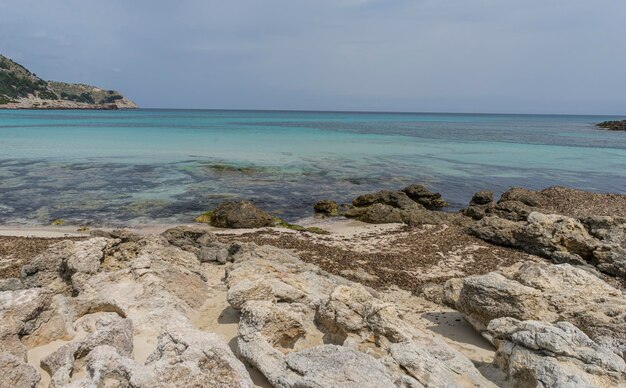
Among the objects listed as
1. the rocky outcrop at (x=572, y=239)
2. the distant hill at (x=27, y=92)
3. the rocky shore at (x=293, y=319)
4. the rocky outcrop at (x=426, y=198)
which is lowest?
the rocky outcrop at (x=426, y=198)

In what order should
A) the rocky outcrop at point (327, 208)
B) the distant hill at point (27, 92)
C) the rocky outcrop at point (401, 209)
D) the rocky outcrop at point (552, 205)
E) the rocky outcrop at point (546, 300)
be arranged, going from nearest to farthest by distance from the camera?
the rocky outcrop at point (546, 300) < the rocky outcrop at point (401, 209) < the rocky outcrop at point (552, 205) < the rocky outcrop at point (327, 208) < the distant hill at point (27, 92)

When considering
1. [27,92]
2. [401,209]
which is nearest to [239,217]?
[401,209]

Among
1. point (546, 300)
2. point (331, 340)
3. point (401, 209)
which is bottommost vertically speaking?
point (401, 209)

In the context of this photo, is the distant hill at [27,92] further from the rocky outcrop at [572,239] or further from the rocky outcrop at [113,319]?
the rocky outcrop at [572,239]

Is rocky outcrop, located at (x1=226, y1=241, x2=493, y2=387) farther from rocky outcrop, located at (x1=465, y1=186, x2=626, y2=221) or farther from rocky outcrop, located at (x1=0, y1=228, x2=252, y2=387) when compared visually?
rocky outcrop, located at (x1=465, y1=186, x2=626, y2=221)

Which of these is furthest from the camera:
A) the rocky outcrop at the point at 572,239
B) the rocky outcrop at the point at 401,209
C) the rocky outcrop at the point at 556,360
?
the rocky outcrop at the point at 401,209

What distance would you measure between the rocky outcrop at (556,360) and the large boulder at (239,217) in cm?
1246

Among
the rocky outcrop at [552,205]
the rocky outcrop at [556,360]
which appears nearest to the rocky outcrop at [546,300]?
the rocky outcrop at [556,360]

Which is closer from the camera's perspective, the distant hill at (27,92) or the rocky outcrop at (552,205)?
the rocky outcrop at (552,205)

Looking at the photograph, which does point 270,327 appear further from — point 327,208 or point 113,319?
point 327,208

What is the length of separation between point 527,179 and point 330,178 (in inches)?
605

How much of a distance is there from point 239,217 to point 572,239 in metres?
12.1

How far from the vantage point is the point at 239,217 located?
17.2m

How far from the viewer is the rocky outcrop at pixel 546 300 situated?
6.46 m
